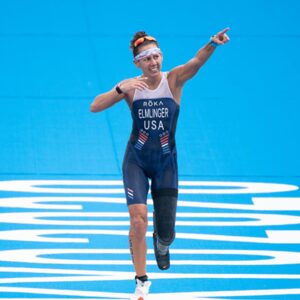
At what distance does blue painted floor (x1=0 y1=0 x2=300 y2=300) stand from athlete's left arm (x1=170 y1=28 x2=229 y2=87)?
6.53 ft

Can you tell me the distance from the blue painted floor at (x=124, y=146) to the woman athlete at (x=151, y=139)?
744 mm

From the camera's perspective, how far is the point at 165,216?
10359 mm

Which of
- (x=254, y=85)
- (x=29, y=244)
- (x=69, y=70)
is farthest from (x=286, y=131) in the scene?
(x=29, y=244)

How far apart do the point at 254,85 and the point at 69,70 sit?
2484mm

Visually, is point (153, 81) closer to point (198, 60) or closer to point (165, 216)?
point (198, 60)

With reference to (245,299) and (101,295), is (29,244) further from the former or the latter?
(245,299)

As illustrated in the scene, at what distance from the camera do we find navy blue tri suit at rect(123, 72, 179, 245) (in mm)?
10336

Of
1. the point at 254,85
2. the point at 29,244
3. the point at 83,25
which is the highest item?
the point at 83,25

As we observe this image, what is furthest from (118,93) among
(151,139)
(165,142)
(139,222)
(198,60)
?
(139,222)

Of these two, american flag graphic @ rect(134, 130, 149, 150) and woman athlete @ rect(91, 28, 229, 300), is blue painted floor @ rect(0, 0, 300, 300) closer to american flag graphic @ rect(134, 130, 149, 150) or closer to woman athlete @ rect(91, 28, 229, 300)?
woman athlete @ rect(91, 28, 229, 300)

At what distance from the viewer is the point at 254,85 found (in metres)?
16.1

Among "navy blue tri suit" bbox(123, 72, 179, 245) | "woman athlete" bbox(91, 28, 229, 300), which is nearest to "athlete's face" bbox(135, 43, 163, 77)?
"woman athlete" bbox(91, 28, 229, 300)

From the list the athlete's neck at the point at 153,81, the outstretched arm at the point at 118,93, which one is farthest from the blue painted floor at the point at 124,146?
the athlete's neck at the point at 153,81

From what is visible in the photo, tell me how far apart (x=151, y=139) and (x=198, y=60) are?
30.9 inches
